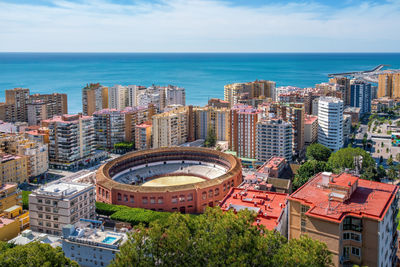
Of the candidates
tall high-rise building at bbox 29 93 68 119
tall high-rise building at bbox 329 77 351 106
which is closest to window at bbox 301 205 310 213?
tall high-rise building at bbox 29 93 68 119

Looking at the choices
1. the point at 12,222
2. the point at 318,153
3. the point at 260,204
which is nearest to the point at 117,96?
the point at 318,153

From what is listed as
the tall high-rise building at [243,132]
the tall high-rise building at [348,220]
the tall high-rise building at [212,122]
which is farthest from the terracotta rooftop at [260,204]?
the tall high-rise building at [212,122]

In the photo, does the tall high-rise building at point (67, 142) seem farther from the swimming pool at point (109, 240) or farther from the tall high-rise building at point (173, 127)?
the swimming pool at point (109, 240)

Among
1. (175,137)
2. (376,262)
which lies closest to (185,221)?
(376,262)

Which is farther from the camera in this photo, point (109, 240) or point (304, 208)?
point (109, 240)

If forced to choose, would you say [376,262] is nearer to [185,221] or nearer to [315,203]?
[315,203]

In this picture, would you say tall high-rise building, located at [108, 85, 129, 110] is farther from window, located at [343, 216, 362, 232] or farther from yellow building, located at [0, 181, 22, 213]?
window, located at [343, 216, 362, 232]

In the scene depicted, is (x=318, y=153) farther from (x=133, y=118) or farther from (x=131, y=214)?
(x=133, y=118)
